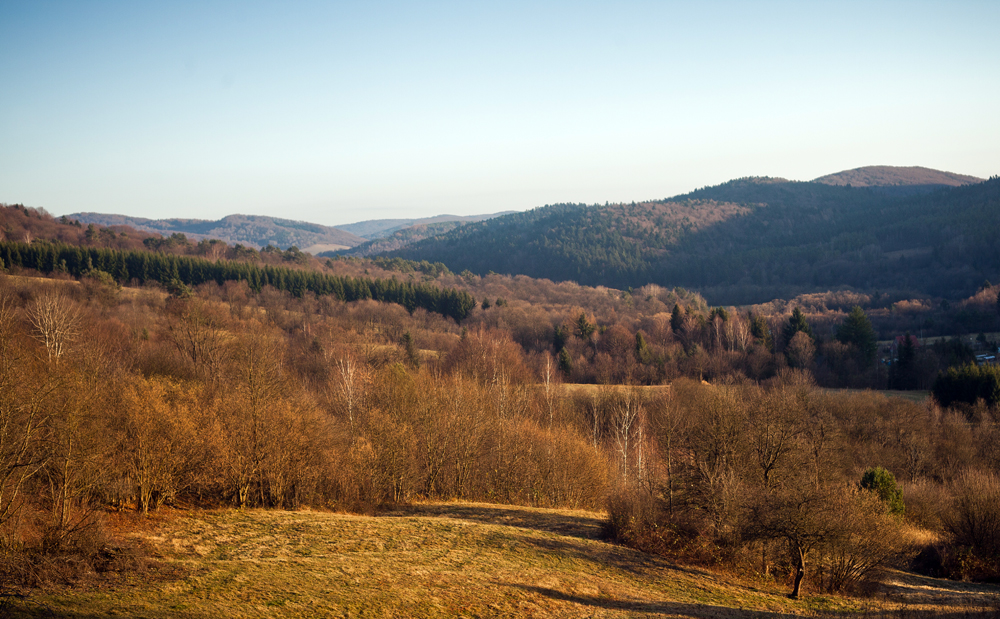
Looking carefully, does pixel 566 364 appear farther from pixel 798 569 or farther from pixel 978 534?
pixel 798 569

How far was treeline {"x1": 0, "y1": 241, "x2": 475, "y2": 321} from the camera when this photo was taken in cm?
9088

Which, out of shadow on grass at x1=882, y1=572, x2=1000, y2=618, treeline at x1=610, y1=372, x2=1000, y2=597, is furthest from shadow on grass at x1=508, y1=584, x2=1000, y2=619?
treeline at x1=610, y1=372, x2=1000, y2=597

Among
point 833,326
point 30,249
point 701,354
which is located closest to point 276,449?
point 701,354

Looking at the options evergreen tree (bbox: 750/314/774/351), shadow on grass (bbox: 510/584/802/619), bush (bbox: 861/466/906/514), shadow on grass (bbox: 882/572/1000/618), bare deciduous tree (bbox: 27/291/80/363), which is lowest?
shadow on grass (bbox: 882/572/1000/618)

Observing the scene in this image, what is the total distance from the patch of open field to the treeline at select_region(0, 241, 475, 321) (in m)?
82.5

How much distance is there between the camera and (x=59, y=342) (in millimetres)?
38312

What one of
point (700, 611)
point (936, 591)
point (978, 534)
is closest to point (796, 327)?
point (978, 534)

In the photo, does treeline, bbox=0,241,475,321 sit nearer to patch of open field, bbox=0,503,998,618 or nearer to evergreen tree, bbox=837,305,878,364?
evergreen tree, bbox=837,305,878,364

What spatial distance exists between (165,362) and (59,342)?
21.8 feet

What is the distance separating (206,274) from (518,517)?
327ft

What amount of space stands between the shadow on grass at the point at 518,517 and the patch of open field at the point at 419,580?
30cm

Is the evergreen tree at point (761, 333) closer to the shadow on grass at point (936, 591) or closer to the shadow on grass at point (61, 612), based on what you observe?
the shadow on grass at point (936, 591)

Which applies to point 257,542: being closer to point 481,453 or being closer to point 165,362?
point 481,453

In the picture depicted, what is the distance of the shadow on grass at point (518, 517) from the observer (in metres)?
29.4
